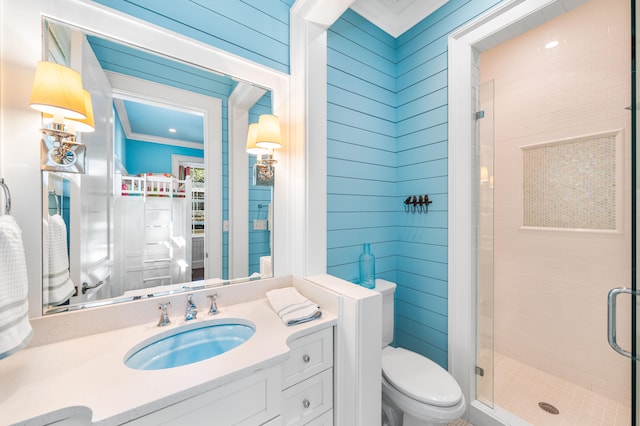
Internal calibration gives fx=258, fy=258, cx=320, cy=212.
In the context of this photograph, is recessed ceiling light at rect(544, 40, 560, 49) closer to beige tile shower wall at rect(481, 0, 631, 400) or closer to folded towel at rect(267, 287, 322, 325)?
beige tile shower wall at rect(481, 0, 631, 400)

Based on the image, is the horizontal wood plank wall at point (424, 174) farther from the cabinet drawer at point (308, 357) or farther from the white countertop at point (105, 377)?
the white countertop at point (105, 377)

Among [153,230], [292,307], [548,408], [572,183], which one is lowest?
[548,408]

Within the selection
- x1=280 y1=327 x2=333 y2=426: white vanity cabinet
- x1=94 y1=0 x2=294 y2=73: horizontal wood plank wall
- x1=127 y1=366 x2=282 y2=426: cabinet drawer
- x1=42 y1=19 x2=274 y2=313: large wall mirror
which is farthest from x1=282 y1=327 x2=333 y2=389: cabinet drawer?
x1=94 y1=0 x2=294 y2=73: horizontal wood plank wall

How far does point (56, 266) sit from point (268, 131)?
106cm

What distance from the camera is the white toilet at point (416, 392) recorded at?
1.20 meters

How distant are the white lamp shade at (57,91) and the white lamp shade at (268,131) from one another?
723 mm

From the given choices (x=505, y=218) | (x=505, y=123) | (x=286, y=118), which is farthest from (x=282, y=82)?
(x=505, y=218)

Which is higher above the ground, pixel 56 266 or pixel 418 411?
pixel 56 266

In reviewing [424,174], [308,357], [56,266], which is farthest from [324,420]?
[424,174]

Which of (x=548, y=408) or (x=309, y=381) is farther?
(x=548, y=408)

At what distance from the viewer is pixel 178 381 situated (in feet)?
2.40

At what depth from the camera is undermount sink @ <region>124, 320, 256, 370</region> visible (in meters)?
0.94

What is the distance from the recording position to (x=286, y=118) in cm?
154

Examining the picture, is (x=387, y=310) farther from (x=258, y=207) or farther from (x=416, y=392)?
(x=258, y=207)
